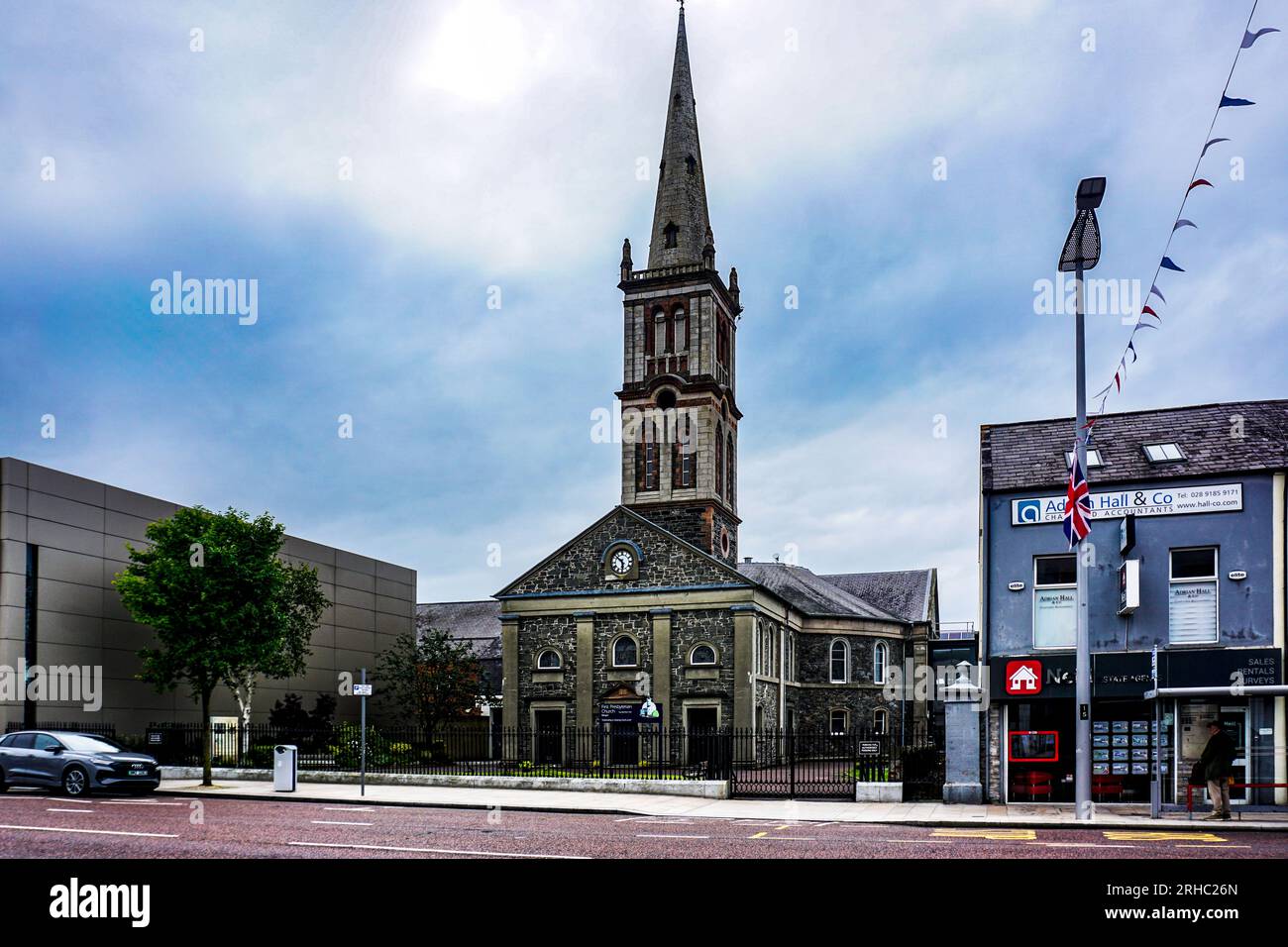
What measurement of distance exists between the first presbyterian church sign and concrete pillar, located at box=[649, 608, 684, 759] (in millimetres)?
27731

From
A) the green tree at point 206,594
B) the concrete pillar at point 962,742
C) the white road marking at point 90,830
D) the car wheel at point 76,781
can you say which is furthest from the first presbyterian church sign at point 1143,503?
the green tree at point 206,594

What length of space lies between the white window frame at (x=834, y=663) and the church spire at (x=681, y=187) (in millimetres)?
23448

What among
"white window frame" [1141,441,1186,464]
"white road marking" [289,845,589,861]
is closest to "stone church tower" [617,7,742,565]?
"white window frame" [1141,441,1186,464]

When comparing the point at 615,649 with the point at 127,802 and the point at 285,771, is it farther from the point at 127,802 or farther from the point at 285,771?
the point at 127,802

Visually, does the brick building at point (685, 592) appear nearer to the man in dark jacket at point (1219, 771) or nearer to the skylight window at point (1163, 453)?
the skylight window at point (1163, 453)

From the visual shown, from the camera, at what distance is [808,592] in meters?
66.8

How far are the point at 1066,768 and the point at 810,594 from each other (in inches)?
1682

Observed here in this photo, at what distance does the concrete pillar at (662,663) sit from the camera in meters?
50.3

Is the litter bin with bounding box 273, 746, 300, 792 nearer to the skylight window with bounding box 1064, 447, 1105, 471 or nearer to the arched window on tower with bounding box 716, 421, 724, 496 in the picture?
the skylight window with bounding box 1064, 447, 1105, 471

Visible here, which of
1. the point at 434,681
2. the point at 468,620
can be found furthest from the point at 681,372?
the point at 468,620

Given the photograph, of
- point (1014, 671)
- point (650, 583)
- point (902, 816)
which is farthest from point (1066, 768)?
point (650, 583)

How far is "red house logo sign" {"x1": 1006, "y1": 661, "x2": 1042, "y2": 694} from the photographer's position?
2352cm

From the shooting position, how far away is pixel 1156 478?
23.9 meters
